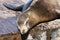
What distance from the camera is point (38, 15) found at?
105 cm

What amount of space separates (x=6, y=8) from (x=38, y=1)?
1.25 ft

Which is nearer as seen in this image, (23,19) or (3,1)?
(23,19)

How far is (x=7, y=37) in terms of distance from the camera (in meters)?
1.01

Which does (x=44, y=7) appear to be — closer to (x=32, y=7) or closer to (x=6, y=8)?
(x=32, y=7)

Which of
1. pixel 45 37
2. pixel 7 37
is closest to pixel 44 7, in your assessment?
pixel 45 37

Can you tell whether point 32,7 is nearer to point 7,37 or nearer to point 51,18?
point 51,18

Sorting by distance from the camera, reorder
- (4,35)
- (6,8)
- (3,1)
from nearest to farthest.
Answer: (4,35) < (6,8) < (3,1)

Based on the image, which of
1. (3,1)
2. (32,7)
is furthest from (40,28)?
(3,1)

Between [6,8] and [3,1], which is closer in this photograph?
[6,8]

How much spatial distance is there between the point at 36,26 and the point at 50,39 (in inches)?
4.4

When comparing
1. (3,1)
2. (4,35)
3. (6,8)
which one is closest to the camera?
(4,35)

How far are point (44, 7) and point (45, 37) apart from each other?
0.18 metres

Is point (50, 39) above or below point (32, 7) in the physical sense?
below

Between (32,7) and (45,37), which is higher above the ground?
(32,7)
